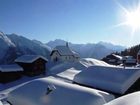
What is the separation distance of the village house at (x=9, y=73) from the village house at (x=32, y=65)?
1.89 meters

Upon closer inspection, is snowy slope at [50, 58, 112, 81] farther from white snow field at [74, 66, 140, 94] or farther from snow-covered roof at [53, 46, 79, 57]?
snow-covered roof at [53, 46, 79, 57]

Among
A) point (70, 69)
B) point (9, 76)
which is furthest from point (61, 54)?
point (9, 76)

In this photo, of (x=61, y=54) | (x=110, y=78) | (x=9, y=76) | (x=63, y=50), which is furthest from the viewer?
(x=63, y=50)

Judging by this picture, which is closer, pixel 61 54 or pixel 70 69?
pixel 70 69

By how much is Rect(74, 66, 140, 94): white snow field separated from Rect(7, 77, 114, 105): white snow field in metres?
4.14

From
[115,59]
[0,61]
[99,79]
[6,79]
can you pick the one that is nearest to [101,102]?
[99,79]

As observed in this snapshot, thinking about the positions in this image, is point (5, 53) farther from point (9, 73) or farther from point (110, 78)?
point (110, 78)

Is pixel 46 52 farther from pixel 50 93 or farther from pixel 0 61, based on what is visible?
pixel 50 93

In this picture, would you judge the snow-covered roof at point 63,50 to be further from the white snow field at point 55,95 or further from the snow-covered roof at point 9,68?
the white snow field at point 55,95

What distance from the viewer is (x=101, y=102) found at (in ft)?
52.7

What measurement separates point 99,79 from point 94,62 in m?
25.3

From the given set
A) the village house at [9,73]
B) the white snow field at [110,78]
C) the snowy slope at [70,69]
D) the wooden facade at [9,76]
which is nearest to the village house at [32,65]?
the village house at [9,73]

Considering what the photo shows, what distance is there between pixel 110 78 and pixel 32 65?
20.9 meters

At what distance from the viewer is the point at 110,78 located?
23.1 m
